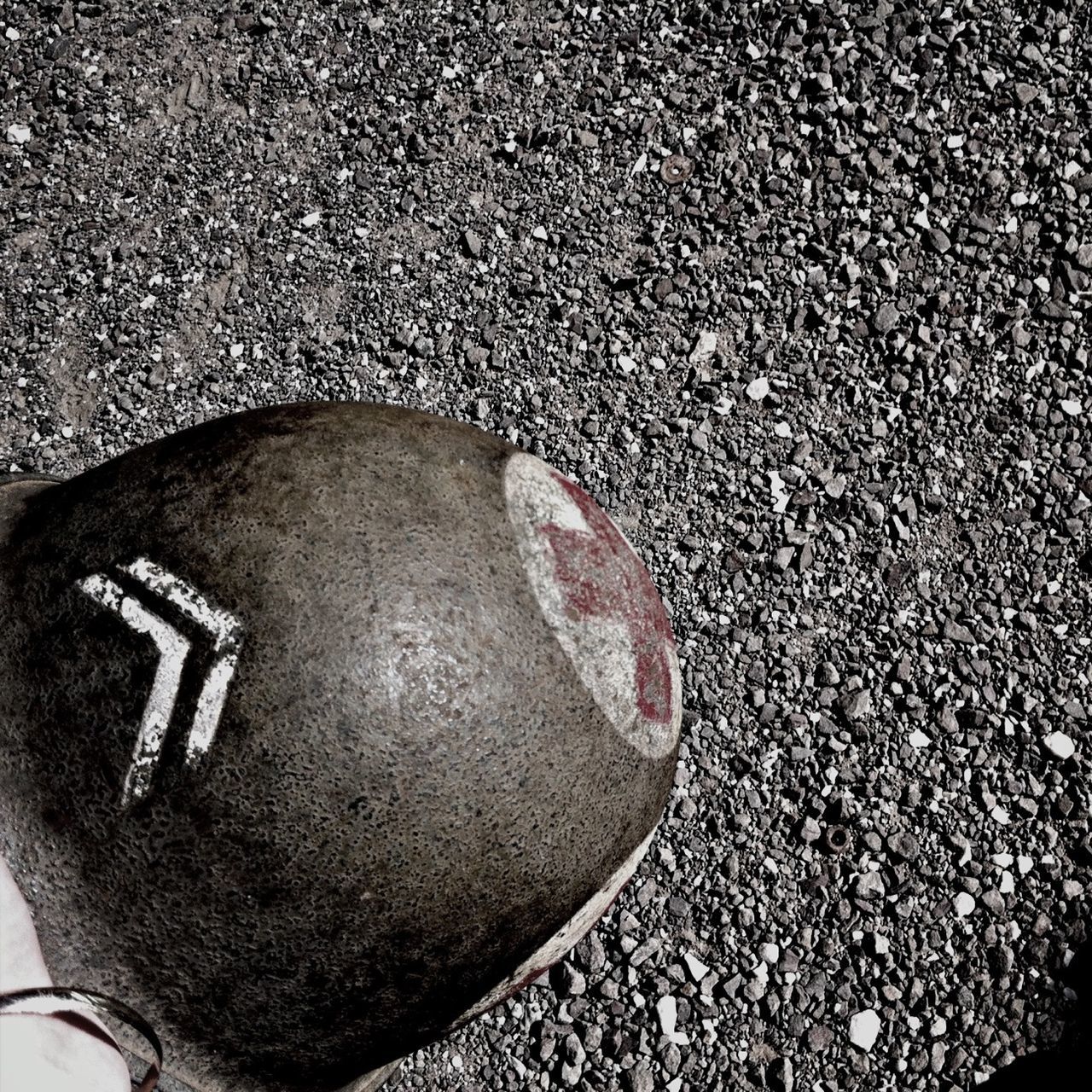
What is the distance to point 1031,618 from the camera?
279 cm

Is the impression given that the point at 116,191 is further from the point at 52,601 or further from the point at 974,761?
the point at 974,761

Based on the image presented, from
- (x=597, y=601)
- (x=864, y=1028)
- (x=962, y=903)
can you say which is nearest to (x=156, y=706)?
(x=597, y=601)

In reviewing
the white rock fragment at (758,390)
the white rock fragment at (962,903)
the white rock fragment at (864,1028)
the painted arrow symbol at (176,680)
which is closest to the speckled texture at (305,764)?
the painted arrow symbol at (176,680)

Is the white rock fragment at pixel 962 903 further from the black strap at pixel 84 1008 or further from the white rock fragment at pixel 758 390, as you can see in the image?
the black strap at pixel 84 1008

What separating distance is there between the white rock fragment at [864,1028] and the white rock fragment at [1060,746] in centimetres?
82

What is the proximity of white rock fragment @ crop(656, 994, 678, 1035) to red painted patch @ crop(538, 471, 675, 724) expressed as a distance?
3.56ft

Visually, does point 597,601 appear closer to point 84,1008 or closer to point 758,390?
point 84,1008

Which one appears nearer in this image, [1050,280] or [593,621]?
[593,621]

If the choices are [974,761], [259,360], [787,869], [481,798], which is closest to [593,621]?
[481,798]

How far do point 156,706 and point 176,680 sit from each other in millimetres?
47

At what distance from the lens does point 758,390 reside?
297 cm

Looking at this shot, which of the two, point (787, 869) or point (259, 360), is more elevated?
point (259, 360)

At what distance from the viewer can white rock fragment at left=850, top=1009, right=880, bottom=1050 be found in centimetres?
250

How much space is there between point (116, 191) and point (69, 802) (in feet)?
7.58
